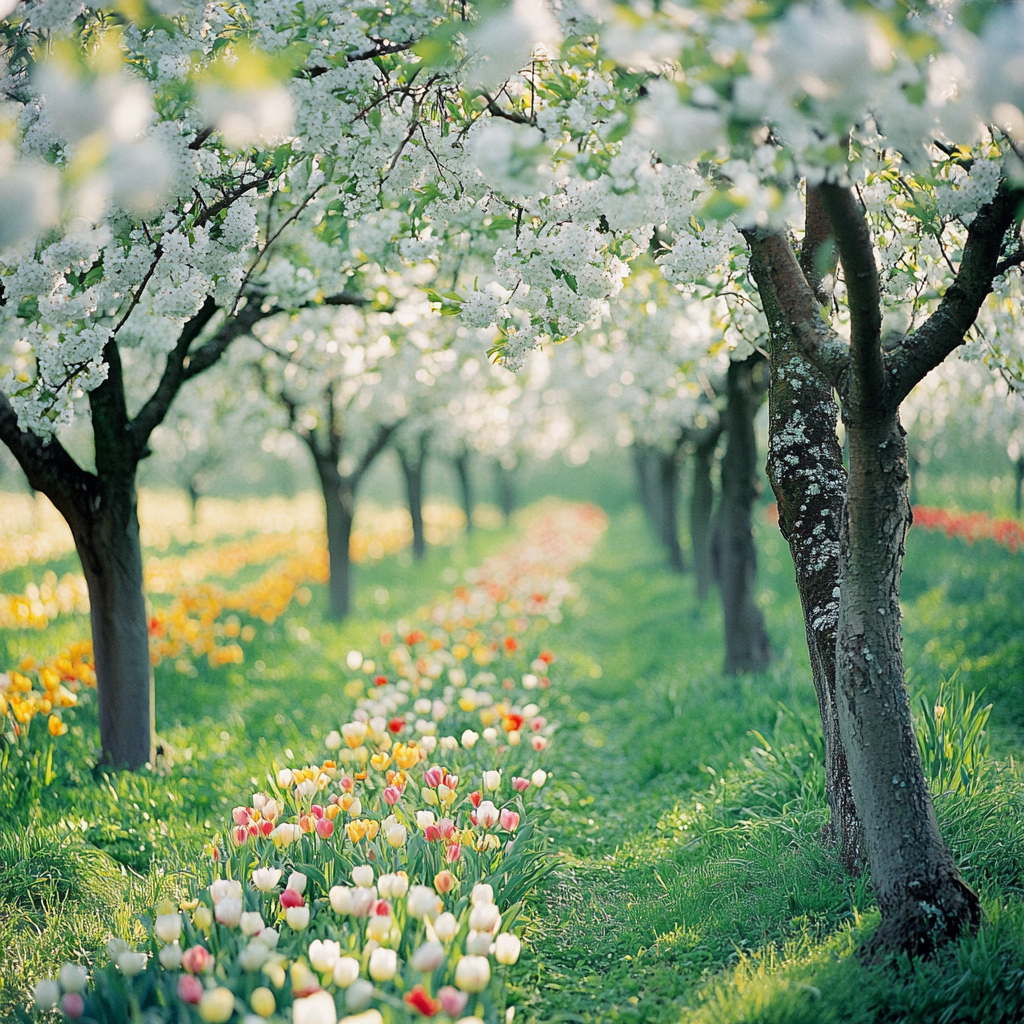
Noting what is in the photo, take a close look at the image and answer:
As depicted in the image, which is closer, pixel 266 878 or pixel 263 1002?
pixel 263 1002

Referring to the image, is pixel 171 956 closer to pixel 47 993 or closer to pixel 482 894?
pixel 47 993

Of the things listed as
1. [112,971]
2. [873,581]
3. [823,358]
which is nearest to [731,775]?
[873,581]

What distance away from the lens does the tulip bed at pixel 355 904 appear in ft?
7.71

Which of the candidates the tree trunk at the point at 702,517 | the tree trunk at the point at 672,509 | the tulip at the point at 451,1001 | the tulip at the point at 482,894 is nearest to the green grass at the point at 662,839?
the tulip at the point at 482,894

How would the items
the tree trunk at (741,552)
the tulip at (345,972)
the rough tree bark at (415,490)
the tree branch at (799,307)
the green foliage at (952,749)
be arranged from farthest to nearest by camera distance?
the rough tree bark at (415,490)
the tree trunk at (741,552)
the green foliage at (952,749)
the tree branch at (799,307)
the tulip at (345,972)

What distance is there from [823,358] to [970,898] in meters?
2.13

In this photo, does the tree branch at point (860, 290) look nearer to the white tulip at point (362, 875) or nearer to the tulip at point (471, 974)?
the tulip at point (471, 974)

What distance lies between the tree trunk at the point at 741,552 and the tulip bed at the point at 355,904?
262 centimetres

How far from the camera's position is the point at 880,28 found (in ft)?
→ 6.28

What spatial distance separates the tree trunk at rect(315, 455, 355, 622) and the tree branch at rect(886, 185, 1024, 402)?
315 inches

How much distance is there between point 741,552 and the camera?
7.08 metres

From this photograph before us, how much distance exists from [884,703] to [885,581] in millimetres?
474

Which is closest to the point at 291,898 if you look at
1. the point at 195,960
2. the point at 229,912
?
the point at 229,912

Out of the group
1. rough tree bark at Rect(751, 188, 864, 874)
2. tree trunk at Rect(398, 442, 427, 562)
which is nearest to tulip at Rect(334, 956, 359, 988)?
rough tree bark at Rect(751, 188, 864, 874)
